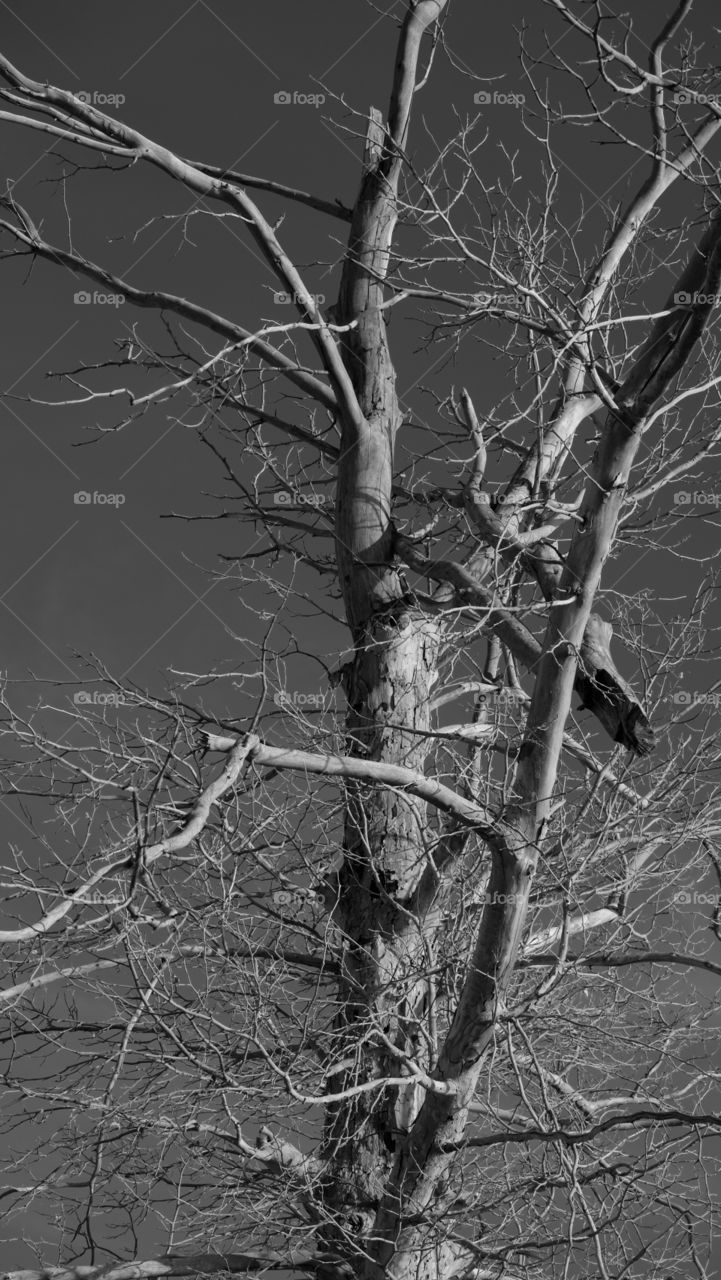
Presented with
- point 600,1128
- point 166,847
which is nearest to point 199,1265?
point 600,1128

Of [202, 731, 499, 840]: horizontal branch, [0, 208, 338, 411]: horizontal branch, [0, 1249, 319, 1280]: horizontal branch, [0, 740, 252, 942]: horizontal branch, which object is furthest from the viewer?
[0, 208, 338, 411]: horizontal branch

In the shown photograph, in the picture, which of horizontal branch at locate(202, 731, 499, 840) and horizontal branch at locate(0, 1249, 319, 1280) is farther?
horizontal branch at locate(0, 1249, 319, 1280)

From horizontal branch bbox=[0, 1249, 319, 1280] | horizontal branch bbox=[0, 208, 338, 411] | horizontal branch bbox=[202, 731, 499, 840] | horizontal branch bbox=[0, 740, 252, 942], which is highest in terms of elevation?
horizontal branch bbox=[0, 208, 338, 411]

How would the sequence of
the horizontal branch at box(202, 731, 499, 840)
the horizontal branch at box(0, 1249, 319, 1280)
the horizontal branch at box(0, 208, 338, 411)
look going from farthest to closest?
1. the horizontal branch at box(0, 208, 338, 411)
2. the horizontal branch at box(0, 1249, 319, 1280)
3. the horizontal branch at box(202, 731, 499, 840)

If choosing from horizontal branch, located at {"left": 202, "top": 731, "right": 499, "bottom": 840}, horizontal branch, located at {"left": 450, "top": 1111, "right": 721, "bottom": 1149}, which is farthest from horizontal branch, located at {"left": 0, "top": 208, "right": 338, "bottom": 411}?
horizontal branch, located at {"left": 450, "top": 1111, "right": 721, "bottom": 1149}

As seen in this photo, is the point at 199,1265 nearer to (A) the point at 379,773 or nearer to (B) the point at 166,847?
(A) the point at 379,773

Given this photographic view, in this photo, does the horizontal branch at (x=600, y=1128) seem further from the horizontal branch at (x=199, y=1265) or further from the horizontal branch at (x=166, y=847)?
the horizontal branch at (x=166, y=847)

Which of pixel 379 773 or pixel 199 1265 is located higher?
pixel 379 773

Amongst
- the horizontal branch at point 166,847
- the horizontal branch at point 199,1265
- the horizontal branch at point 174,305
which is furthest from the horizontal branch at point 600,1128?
the horizontal branch at point 174,305

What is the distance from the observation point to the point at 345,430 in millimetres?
7914

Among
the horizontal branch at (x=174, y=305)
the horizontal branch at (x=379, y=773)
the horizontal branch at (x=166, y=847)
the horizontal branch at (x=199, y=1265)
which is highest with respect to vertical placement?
the horizontal branch at (x=174, y=305)


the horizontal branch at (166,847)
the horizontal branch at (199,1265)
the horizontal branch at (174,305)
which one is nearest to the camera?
the horizontal branch at (166,847)

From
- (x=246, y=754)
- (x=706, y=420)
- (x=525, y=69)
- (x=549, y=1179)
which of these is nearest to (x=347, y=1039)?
(x=549, y=1179)

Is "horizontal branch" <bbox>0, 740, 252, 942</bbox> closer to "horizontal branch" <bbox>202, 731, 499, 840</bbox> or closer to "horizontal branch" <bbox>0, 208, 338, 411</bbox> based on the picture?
"horizontal branch" <bbox>202, 731, 499, 840</bbox>
